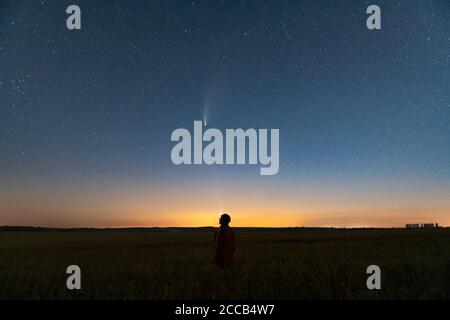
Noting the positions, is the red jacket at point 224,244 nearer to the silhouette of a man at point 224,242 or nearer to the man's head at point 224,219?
the silhouette of a man at point 224,242

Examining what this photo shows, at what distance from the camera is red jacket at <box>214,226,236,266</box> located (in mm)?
10672

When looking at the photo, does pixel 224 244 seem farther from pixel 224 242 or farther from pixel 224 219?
pixel 224 219

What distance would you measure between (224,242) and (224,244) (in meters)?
0.07

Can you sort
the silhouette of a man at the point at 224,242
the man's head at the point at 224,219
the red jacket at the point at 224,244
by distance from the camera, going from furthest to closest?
the red jacket at the point at 224,244, the silhouette of a man at the point at 224,242, the man's head at the point at 224,219

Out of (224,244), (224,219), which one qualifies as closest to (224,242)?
(224,244)

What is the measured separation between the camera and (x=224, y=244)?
10820 millimetres

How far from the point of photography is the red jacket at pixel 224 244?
10672 mm

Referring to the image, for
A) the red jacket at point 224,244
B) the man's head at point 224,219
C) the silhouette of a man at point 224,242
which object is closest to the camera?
the man's head at point 224,219

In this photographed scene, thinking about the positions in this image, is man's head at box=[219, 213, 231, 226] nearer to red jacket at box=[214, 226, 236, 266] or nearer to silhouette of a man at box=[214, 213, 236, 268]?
silhouette of a man at box=[214, 213, 236, 268]

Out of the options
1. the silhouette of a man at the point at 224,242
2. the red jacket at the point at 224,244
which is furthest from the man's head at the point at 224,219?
the red jacket at the point at 224,244
